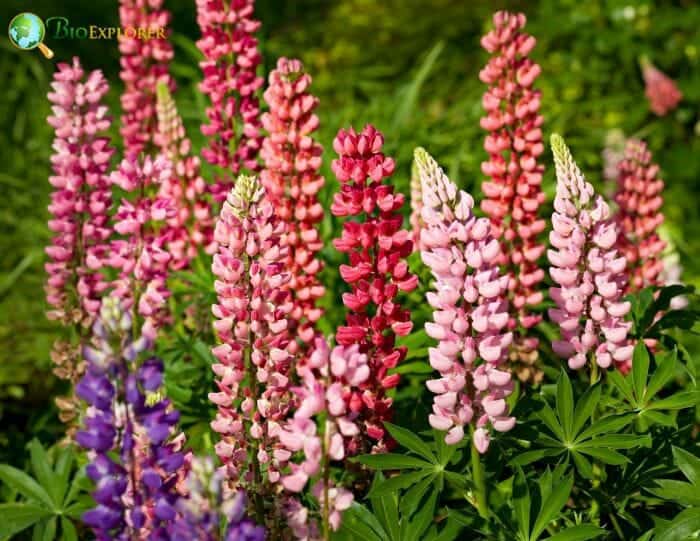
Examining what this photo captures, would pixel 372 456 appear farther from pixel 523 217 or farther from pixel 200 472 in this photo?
pixel 523 217

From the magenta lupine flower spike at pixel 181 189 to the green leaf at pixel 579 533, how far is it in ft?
5.58

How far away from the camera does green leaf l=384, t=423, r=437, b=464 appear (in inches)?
95.7

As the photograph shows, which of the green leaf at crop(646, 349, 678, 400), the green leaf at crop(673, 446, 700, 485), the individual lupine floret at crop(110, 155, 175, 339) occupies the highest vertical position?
the individual lupine floret at crop(110, 155, 175, 339)

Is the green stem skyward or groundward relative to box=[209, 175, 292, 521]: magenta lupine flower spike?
groundward

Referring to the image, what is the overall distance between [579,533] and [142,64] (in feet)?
7.95

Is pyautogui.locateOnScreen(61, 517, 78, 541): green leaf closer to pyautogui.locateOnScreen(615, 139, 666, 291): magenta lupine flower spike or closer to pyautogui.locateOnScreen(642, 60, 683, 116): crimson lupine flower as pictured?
pyautogui.locateOnScreen(615, 139, 666, 291): magenta lupine flower spike

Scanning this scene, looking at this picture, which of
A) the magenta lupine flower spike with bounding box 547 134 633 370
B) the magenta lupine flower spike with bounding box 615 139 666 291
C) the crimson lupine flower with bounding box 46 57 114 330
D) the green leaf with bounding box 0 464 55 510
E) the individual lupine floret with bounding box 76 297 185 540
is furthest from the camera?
the magenta lupine flower spike with bounding box 615 139 666 291

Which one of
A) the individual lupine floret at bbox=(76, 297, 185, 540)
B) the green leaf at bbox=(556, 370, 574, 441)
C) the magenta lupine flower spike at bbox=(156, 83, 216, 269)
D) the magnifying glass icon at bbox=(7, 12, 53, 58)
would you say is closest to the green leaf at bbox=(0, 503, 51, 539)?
the individual lupine floret at bbox=(76, 297, 185, 540)

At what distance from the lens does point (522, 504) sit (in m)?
2.30

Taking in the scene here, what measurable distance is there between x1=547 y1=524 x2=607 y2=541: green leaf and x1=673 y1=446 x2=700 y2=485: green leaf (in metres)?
0.32

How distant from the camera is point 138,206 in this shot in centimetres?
293

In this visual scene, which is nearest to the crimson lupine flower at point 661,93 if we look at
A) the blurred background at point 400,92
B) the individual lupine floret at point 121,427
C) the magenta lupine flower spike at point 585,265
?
the blurred background at point 400,92

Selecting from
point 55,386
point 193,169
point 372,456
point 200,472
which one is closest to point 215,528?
point 200,472

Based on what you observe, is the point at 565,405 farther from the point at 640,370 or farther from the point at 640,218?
the point at 640,218
